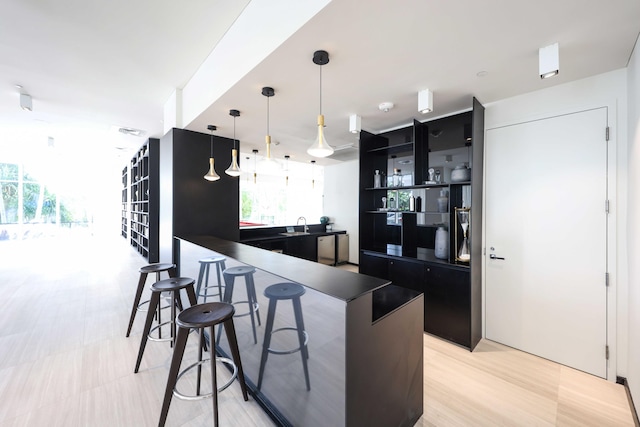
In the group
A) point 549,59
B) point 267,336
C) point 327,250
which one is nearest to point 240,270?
point 267,336

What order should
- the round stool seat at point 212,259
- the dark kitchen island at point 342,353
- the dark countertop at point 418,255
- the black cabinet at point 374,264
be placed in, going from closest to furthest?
the dark kitchen island at point 342,353 → the round stool seat at point 212,259 → the dark countertop at point 418,255 → the black cabinet at point 374,264

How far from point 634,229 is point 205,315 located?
10.1ft

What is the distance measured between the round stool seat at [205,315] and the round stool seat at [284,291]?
0.28 m

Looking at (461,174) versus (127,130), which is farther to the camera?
(127,130)

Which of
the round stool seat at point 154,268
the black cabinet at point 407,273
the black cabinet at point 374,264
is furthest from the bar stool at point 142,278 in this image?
the black cabinet at point 407,273

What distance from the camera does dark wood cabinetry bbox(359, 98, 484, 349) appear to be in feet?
8.71

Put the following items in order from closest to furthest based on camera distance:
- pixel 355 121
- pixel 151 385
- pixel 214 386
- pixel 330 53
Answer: pixel 214 386 < pixel 330 53 < pixel 151 385 < pixel 355 121

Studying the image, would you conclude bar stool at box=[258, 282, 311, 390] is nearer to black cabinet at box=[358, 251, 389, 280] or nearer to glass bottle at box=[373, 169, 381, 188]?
black cabinet at box=[358, 251, 389, 280]

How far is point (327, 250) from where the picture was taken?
19.8ft

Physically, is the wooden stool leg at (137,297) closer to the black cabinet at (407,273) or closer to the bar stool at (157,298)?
the bar stool at (157,298)

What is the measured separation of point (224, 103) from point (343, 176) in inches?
160

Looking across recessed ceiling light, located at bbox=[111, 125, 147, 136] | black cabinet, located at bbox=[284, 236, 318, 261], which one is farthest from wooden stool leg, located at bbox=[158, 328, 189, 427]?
recessed ceiling light, located at bbox=[111, 125, 147, 136]

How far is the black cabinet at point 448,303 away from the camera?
8.56 ft

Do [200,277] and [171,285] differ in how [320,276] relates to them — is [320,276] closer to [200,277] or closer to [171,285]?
[171,285]
